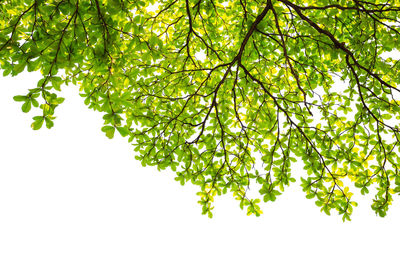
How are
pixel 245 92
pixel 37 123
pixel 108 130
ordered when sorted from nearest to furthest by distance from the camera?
pixel 108 130
pixel 37 123
pixel 245 92

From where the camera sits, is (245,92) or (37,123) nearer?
(37,123)

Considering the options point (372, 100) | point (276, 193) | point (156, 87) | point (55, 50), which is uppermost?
point (156, 87)

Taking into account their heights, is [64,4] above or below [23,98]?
above

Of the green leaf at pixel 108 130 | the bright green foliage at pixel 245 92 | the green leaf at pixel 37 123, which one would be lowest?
the green leaf at pixel 108 130

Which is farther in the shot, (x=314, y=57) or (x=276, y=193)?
(x=314, y=57)

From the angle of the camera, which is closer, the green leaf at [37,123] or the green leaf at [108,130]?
the green leaf at [108,130]

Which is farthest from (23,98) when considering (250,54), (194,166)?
(250,54)

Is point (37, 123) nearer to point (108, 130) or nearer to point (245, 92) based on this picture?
point (108, 130)

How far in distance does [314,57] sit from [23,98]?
4.38 meters

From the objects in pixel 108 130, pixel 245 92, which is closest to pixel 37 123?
pixel 108 130

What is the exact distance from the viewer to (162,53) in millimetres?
3160

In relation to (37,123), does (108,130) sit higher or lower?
lower

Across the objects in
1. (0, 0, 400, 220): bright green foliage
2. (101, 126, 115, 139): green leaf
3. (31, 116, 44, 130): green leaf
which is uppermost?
(0, 0, 400, 220): bright green foliage

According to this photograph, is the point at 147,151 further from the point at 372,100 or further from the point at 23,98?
the point at 372,100
